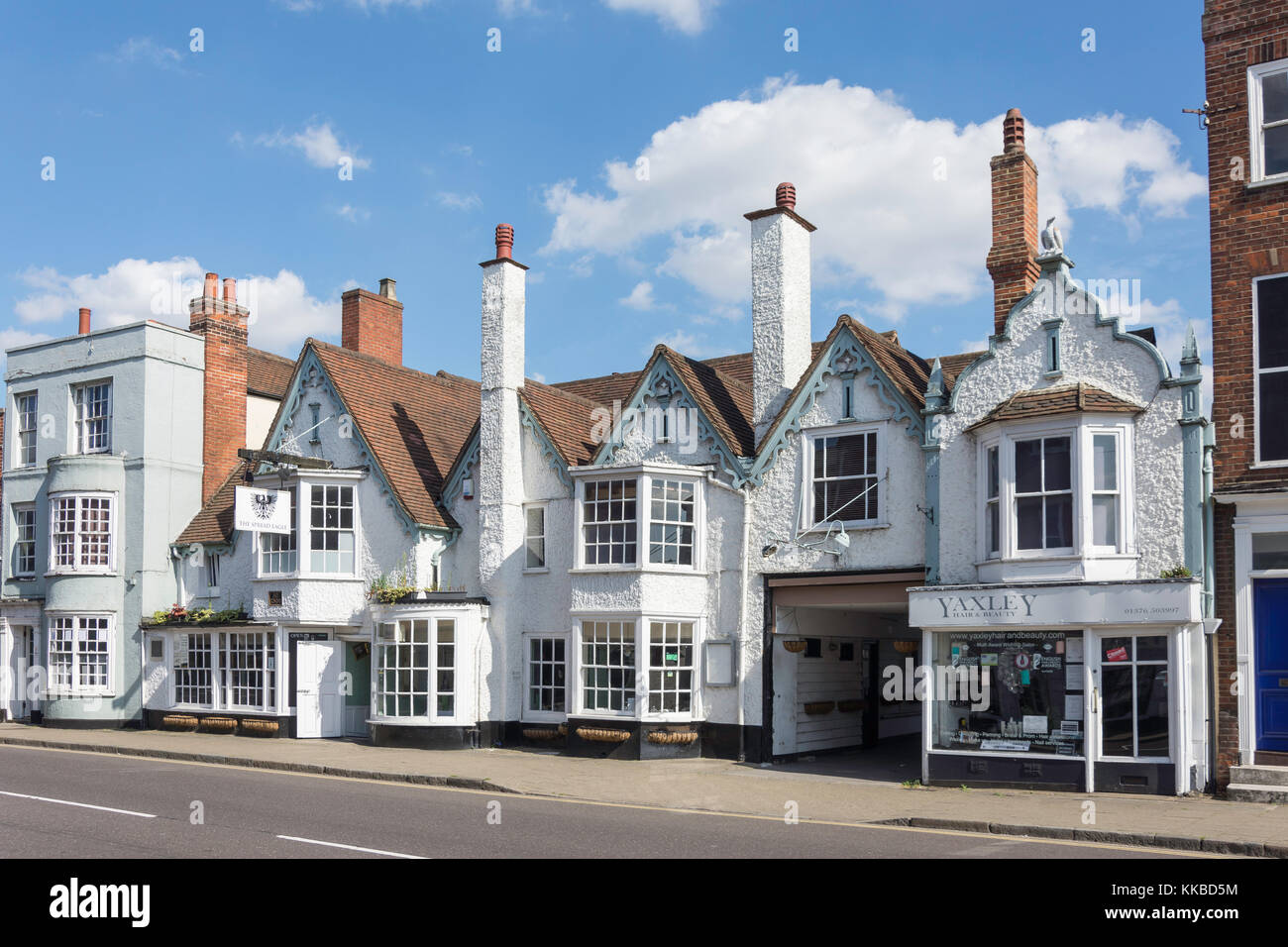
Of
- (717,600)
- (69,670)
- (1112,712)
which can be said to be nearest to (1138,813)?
(1112,712)

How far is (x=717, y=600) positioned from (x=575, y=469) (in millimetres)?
3561

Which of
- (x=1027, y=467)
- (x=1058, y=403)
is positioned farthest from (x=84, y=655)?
(x=1058, y=403)

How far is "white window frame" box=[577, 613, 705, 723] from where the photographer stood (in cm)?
2133

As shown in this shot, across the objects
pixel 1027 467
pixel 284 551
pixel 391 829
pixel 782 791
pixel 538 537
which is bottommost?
pixel 782 791

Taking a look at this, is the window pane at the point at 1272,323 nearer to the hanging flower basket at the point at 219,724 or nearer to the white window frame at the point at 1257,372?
the white window frame at the point at 1257,372

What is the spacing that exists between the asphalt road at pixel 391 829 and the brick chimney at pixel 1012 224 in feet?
31.6

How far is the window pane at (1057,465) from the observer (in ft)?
56.9

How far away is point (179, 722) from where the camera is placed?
88.8 ft

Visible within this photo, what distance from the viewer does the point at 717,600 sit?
2180 centimetres

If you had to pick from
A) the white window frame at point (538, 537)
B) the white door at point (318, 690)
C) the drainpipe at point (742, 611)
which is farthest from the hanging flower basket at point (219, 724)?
the drainpipe at point (742, 611)

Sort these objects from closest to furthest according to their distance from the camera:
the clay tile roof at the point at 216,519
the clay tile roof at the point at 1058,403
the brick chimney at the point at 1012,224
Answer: the clay tile roof at the point at 1058,403
the brick chimney at the point at 1012,224
the clay tile roof at the point at 216,519

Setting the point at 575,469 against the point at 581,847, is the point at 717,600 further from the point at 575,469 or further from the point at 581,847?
the point at 581,847

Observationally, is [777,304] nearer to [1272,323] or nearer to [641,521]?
[641,521]

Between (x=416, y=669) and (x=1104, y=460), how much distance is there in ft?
43.5
